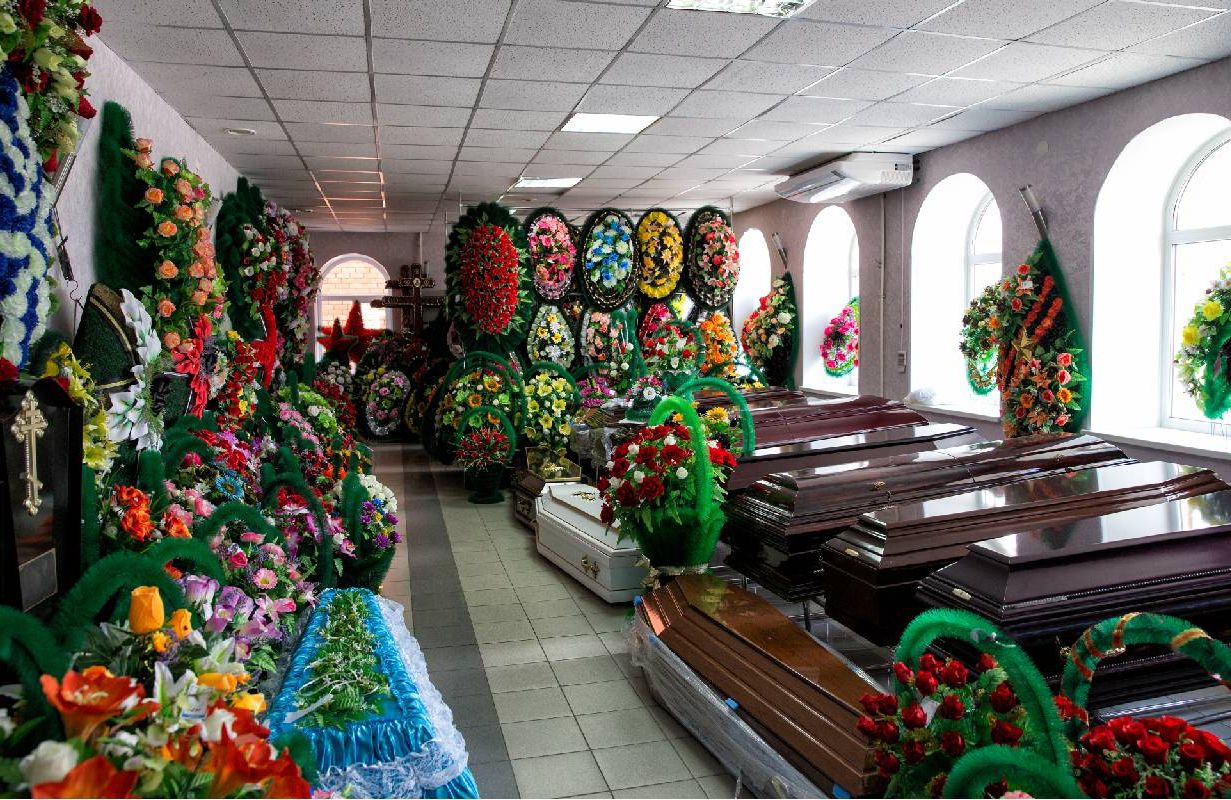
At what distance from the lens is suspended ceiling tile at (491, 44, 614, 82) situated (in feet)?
14.3

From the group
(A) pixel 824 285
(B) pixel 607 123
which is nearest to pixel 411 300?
(A) pixel 824 285

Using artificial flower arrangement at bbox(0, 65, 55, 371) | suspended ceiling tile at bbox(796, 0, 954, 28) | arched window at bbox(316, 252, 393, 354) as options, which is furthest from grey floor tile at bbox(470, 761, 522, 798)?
arched window at bbox(316, 252, 393, 354)

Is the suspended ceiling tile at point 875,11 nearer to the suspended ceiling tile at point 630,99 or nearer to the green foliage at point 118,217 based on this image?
the suspended ceiling tile at point 630,99

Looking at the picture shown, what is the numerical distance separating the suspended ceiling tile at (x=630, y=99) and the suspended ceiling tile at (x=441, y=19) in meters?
1.13

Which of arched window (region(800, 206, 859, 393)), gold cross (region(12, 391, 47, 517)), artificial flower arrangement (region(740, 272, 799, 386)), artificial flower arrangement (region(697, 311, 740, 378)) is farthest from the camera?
artificial flower arrangement (region(740, 272, 799, 386))

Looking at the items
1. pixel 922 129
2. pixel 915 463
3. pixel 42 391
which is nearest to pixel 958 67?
pixel 922 129

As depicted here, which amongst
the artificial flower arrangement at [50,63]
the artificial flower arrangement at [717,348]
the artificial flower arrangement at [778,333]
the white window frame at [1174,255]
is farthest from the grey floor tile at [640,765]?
the artificial flower arrangement at [778,333]

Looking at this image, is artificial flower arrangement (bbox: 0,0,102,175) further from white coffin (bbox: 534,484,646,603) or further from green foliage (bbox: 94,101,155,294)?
white coffin (bbox: 534,484,646,603)

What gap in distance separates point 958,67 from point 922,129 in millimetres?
1755

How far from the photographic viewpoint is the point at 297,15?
379cm

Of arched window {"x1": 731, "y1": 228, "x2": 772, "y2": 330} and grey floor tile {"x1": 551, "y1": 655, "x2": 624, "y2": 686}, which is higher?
arched window {"x1": 731, "y1": 228, "x2": 772, "y2": 330}

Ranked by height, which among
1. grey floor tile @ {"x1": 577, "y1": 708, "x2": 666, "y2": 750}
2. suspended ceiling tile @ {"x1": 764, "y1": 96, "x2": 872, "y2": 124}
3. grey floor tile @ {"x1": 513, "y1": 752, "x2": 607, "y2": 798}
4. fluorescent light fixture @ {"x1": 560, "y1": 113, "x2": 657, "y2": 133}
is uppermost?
fluorescent light fixture @ {"x1": 560, "y1": 113, "x2": 657, "y2": 133}

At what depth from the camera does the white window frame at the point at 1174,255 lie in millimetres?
5602

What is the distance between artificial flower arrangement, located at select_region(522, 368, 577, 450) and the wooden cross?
495 cm
